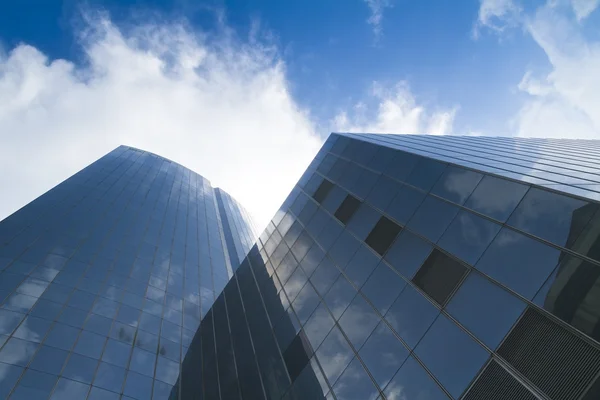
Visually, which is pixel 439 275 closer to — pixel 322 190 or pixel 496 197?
pixel 496 197

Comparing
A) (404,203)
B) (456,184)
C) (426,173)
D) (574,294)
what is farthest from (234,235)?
(574,294)

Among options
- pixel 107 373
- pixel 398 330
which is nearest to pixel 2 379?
pixel 107 373

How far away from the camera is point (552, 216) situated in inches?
360

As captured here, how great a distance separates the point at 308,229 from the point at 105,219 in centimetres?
3022

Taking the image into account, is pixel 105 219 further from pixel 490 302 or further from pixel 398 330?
pixel 490 302

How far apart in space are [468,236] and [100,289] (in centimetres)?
2951

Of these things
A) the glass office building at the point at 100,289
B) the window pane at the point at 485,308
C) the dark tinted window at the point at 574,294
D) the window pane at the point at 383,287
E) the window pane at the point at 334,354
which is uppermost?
the dark tinted window at the point at 574,294

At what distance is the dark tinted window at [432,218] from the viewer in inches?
512

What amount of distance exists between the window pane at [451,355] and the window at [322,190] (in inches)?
587

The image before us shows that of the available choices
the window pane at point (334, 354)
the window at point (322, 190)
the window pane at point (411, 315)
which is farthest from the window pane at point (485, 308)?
the window at point (322, 190)

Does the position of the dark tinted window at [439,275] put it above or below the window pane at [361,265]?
above

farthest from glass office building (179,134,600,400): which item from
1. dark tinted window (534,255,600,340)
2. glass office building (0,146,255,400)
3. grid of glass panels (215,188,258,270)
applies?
grid of glass panels (215,188,258,270)

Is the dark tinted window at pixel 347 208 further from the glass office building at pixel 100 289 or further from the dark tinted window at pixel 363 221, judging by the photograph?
the glass office building at pixel 100 289

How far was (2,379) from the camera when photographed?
60.1 ft
